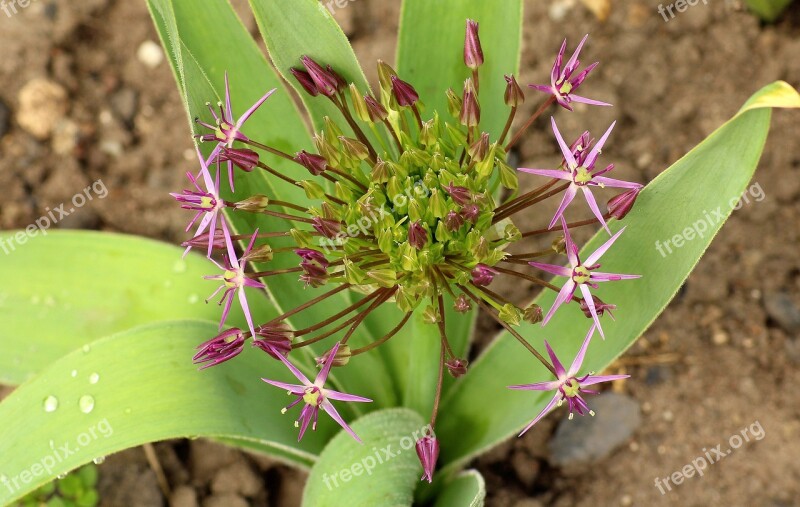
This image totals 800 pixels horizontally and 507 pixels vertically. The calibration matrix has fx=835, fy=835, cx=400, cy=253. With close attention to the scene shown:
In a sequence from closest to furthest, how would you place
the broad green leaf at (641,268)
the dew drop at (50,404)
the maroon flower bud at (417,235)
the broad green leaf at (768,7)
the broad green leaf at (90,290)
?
the maroon flower bud at (417,235) → the broad green leaf at (641,268) → the dew drop at (50,404) → the broad green leaf at (90,290) → the broad green leaf at (768,7)

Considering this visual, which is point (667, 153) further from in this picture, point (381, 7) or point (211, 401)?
point (211, 401)

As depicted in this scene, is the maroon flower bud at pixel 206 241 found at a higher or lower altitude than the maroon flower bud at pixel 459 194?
higher

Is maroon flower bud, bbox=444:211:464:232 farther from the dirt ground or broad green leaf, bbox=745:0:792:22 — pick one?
broad green leaf, bbox=745:0:792:22

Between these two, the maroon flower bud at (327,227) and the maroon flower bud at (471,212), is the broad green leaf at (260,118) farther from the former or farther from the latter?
the maroon flower bud at (471,212)

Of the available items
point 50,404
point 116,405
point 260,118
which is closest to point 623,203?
point 260,118

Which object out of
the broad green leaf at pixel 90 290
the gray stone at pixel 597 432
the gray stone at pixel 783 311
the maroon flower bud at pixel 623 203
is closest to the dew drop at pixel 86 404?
the broad green leaf at pixel 90 290

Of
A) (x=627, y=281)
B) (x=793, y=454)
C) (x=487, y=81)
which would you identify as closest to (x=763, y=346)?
(x=793, y=454)
